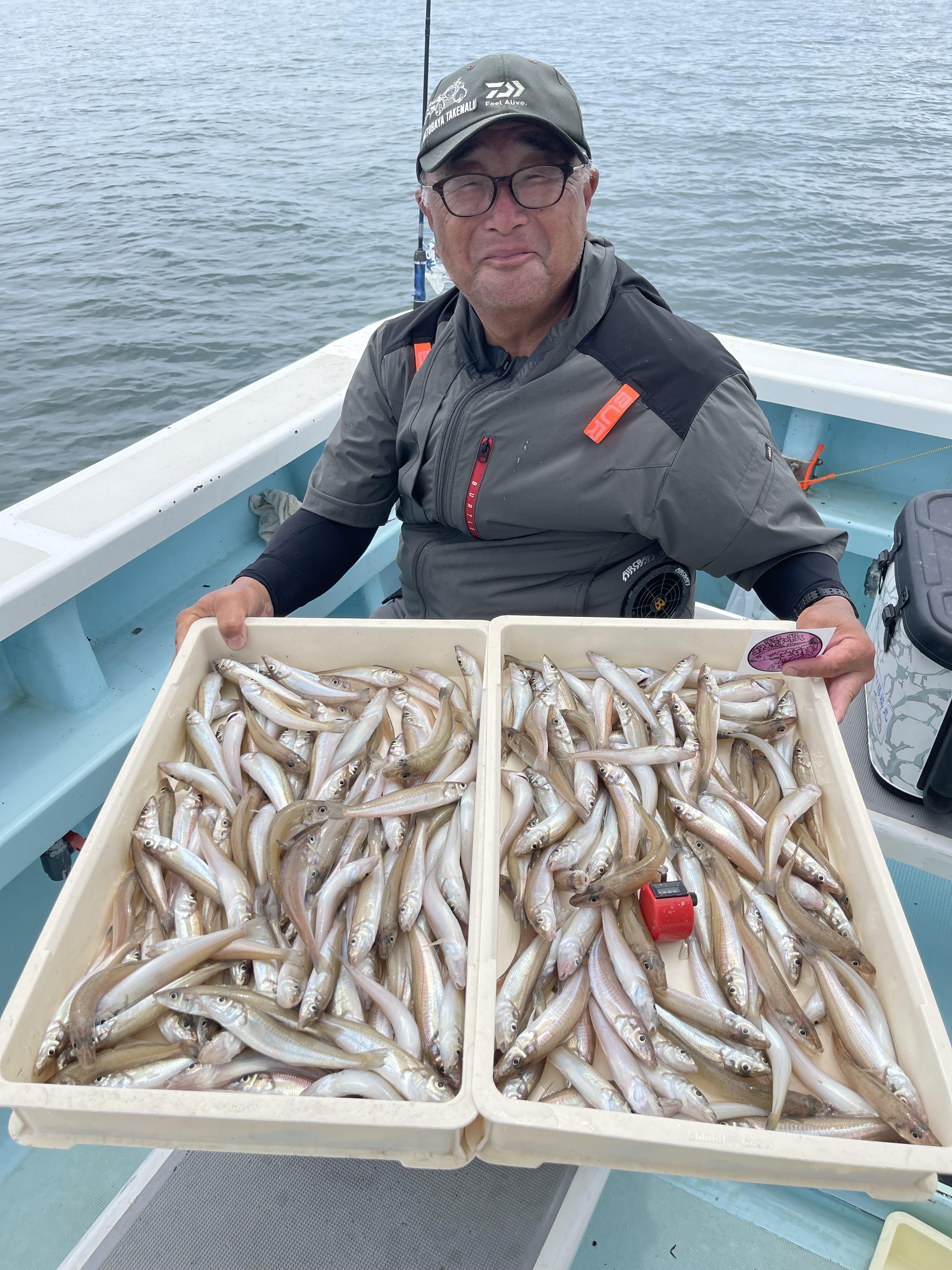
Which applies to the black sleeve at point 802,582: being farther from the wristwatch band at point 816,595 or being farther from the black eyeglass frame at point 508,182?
the black eyeglass frame at point 508,182

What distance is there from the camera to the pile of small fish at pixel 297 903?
121cm

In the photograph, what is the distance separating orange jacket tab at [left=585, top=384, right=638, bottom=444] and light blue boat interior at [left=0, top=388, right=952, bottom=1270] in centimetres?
154

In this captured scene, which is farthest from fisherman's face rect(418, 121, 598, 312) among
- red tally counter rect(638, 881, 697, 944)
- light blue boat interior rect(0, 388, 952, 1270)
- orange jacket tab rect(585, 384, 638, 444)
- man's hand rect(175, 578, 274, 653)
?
light blue boat interior rect(0, 388, 952, 1270)

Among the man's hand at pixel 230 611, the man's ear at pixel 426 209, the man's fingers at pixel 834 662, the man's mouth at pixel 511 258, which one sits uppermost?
the man's ear at pixel 426 209

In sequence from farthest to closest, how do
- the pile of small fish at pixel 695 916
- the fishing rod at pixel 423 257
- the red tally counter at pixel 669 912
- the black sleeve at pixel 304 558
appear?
the fishing rod at pixel 423 257 < the black sleeve at pixel 304 558 < the red tally counter at pixel 669 912 < the pile of small fish at pixel 695 916

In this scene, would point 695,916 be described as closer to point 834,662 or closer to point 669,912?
point 669,912

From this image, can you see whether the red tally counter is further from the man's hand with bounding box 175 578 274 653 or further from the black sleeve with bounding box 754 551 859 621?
the man's hand with bounding box 175 578 274 653

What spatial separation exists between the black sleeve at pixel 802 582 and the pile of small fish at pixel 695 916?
207 mm

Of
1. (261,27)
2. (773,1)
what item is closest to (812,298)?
(261,27)

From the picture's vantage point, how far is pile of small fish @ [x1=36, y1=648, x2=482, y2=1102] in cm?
121

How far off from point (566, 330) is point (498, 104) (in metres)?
0.47

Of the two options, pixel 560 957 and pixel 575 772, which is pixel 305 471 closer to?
pixel 575 772

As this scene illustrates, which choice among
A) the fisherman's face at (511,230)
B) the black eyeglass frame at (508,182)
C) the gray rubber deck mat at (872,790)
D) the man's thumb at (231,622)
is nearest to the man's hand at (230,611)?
the man's thumb at (231,622)

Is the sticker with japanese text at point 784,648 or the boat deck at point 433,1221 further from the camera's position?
the sticker with japanese text at point 784,648
